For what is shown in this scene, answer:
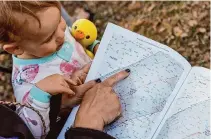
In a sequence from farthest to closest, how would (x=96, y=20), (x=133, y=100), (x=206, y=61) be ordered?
(x=96, y=20), (x=206, y=61), (x=133, y=100)

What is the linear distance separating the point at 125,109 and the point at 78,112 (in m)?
0.17

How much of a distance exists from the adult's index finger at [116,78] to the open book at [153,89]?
0.02m

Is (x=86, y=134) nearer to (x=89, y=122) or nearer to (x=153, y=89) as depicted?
(x=89, y=122)

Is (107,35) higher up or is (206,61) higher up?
(107,35)

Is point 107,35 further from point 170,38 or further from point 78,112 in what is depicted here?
point 170,38

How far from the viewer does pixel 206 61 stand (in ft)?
7.96

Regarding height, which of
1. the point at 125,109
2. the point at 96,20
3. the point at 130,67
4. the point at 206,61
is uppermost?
the point at 130,67

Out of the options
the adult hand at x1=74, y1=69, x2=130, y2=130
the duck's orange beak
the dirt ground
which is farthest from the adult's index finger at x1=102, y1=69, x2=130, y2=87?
the dirt ground

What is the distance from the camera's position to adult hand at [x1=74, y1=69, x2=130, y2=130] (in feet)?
4.56

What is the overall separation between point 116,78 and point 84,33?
357 mm

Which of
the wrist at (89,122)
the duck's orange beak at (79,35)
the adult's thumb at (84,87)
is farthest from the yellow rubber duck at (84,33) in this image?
the wrist at (89,122)

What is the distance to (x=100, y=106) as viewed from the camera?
4.74ft

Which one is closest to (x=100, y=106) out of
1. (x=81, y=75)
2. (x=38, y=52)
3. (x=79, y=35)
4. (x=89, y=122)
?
(x=89, y=122)

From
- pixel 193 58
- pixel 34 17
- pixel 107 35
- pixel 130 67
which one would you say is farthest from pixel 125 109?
pixel 193 58
